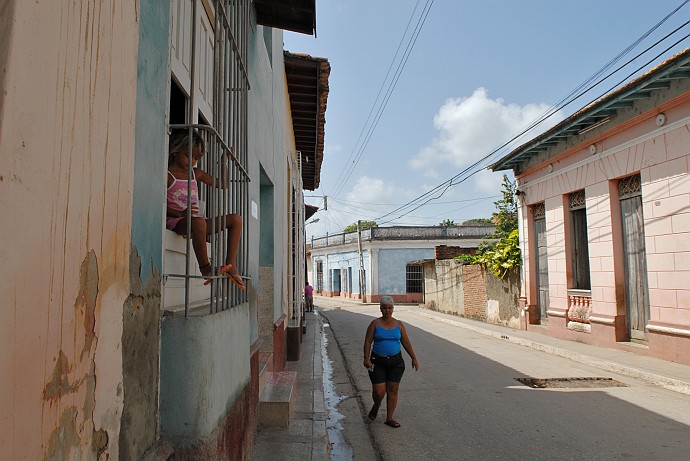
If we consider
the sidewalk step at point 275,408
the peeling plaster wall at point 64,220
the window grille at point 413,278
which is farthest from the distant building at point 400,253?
the peeling plaster wall at point 64,220

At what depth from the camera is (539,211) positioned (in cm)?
1355

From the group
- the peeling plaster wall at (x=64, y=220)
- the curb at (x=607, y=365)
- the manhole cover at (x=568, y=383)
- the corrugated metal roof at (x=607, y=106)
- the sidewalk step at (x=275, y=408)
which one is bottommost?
the manhole cover at (x=568, y=383)

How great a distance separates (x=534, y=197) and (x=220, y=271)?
12.2m

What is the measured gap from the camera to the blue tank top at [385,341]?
18.2 feet

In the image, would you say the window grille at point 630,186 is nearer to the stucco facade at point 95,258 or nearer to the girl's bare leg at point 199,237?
the stucco facade at point 95,258

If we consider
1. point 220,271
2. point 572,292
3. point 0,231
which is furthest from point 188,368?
point 572,292

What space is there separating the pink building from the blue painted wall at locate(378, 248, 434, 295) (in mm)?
19291

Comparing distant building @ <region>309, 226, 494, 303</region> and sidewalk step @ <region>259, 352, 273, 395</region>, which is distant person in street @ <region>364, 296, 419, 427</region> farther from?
distant building @ <region>309, 226, 494, 303</region>

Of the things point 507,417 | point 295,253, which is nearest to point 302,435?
point 507,417

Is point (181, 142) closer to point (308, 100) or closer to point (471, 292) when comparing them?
point (308, 100)

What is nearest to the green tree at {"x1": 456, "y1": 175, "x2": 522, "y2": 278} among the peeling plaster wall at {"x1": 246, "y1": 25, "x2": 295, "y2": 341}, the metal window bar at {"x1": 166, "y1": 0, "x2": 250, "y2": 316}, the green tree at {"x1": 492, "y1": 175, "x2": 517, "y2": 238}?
the green tree at {"x1": 492, "y1": 175, "x2": 517, "y2": 238}

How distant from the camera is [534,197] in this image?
13.5 m

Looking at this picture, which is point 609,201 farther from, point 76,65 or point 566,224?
point 76,65

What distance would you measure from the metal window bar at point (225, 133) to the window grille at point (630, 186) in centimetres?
845
